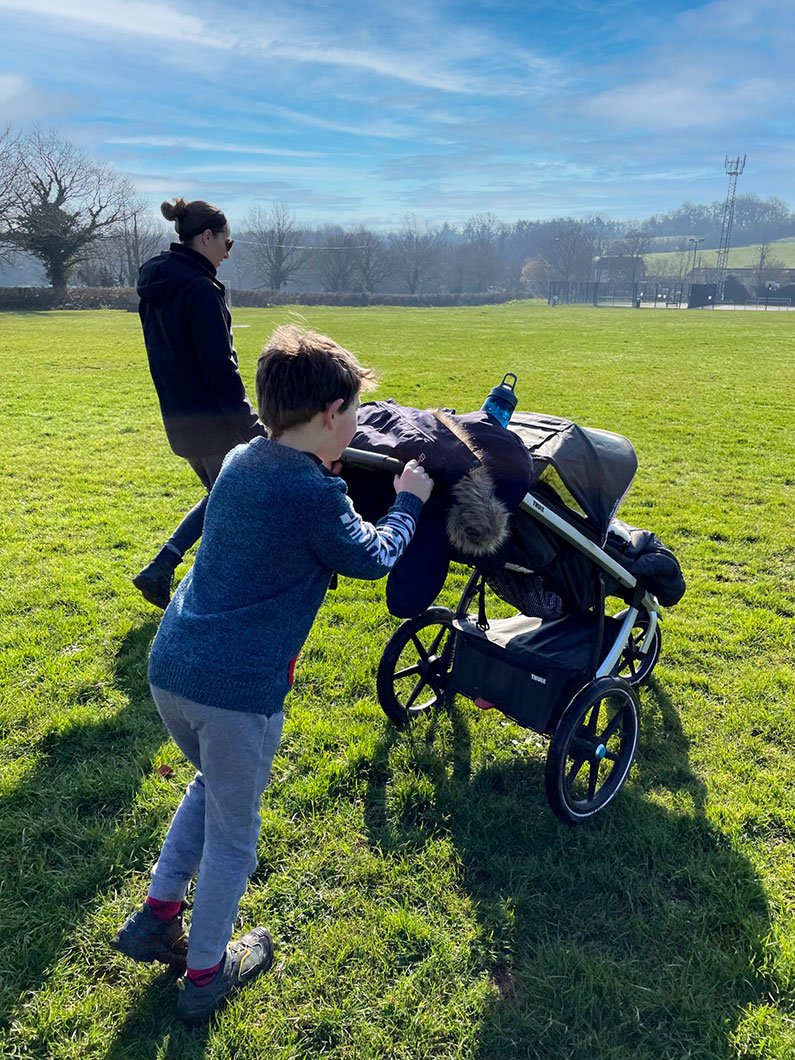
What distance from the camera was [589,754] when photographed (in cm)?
301

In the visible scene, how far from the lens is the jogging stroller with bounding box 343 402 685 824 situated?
2.46 m

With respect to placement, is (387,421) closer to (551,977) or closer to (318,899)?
(318,899)

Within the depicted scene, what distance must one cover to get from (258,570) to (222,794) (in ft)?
2.14

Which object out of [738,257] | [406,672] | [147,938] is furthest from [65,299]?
[738,257]

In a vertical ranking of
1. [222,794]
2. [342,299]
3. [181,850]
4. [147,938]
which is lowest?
[147,938]

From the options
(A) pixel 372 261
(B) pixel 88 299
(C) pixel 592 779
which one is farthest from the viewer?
(A) pixel 372 261

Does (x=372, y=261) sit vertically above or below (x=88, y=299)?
above

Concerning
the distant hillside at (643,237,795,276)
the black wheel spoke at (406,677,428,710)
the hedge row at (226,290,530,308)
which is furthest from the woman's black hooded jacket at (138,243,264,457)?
the distant hillside at (643,237,795,276)

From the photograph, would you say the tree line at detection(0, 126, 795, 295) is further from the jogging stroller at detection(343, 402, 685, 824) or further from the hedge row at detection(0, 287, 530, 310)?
the jogging stroller at detection(343, 402, 685, 824)

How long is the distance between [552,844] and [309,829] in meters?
0.98

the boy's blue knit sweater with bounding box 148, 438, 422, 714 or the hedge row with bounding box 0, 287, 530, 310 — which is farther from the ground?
the hedge row with bounding box 0, 287, 530, 310

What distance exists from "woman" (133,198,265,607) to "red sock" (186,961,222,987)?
211 cm

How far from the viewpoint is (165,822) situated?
9.77 feet

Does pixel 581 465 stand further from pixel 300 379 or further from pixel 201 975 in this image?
pixel 201 975
